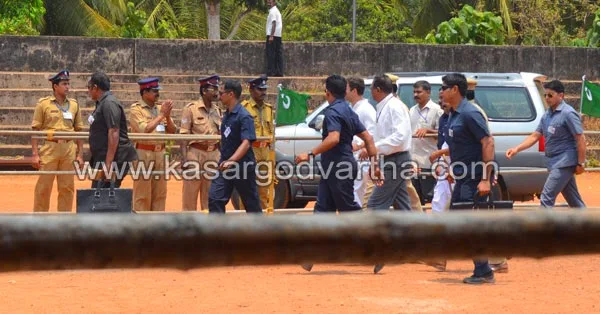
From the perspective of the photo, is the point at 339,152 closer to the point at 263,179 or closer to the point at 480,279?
the point at 480,279

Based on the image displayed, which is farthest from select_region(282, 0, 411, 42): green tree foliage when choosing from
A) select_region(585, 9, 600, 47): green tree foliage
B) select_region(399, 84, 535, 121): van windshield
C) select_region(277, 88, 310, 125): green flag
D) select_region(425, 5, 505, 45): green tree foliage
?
select_region(277, 88, 310, 125): green flag

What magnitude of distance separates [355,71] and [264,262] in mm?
20731

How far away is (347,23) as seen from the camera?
111 feet

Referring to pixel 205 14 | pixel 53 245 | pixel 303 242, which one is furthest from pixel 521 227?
pixel 205 14

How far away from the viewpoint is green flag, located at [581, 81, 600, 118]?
39.1 feet

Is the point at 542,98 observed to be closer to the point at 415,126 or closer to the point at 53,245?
the point at 415,126

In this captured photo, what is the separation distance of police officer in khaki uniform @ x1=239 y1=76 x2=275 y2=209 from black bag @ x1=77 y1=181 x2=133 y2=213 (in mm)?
1663

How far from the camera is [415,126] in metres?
11.5

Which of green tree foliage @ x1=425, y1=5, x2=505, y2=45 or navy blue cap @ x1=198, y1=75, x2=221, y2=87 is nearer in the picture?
navy blue cap @ x1=198, y1=75, x2=221, y2=87

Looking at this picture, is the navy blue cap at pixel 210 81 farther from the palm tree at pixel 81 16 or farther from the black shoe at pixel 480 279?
the palm tree at pixel 81 16

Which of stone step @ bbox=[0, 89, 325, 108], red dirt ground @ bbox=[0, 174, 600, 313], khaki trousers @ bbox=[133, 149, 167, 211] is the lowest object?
red dirt ground @ bbox=[0, 174, 600, 313]

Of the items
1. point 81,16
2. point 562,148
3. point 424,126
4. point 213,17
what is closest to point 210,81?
point 424,126

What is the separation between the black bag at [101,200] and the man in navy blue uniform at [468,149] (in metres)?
3.30

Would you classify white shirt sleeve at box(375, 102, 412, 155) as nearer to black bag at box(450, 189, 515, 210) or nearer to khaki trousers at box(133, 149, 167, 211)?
black bag at box(450, 189, 515, 210)
